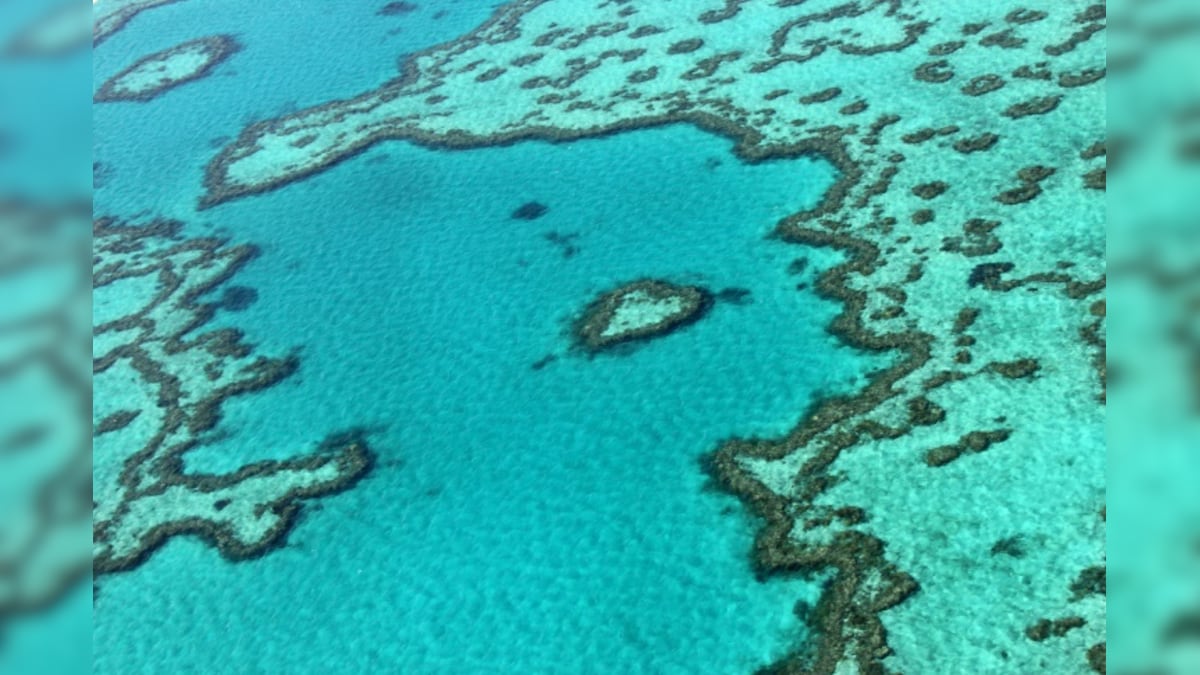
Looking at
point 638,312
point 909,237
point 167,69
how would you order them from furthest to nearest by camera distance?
point 167,69 < point 638,312 < point 909,237

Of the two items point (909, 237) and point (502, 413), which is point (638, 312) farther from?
point (909, 237)

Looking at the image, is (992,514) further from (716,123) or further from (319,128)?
(319,128)

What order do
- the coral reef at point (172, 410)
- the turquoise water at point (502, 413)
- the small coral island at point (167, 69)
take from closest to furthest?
1. the turquoise water at point (502, 413)
2. the coral reef at point (172, 410)
3. the small coral island at point (167, 69)

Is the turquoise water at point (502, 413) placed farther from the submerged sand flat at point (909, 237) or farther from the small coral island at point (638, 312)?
the submerged sand flat at point (909, 237)

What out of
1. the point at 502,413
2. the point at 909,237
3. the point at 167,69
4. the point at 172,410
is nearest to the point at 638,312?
the point at 502,413

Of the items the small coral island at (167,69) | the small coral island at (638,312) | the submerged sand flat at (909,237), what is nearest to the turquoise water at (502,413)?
the small coral island at (638,312)

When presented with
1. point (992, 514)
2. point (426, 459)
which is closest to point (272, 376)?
point (426, 459)
